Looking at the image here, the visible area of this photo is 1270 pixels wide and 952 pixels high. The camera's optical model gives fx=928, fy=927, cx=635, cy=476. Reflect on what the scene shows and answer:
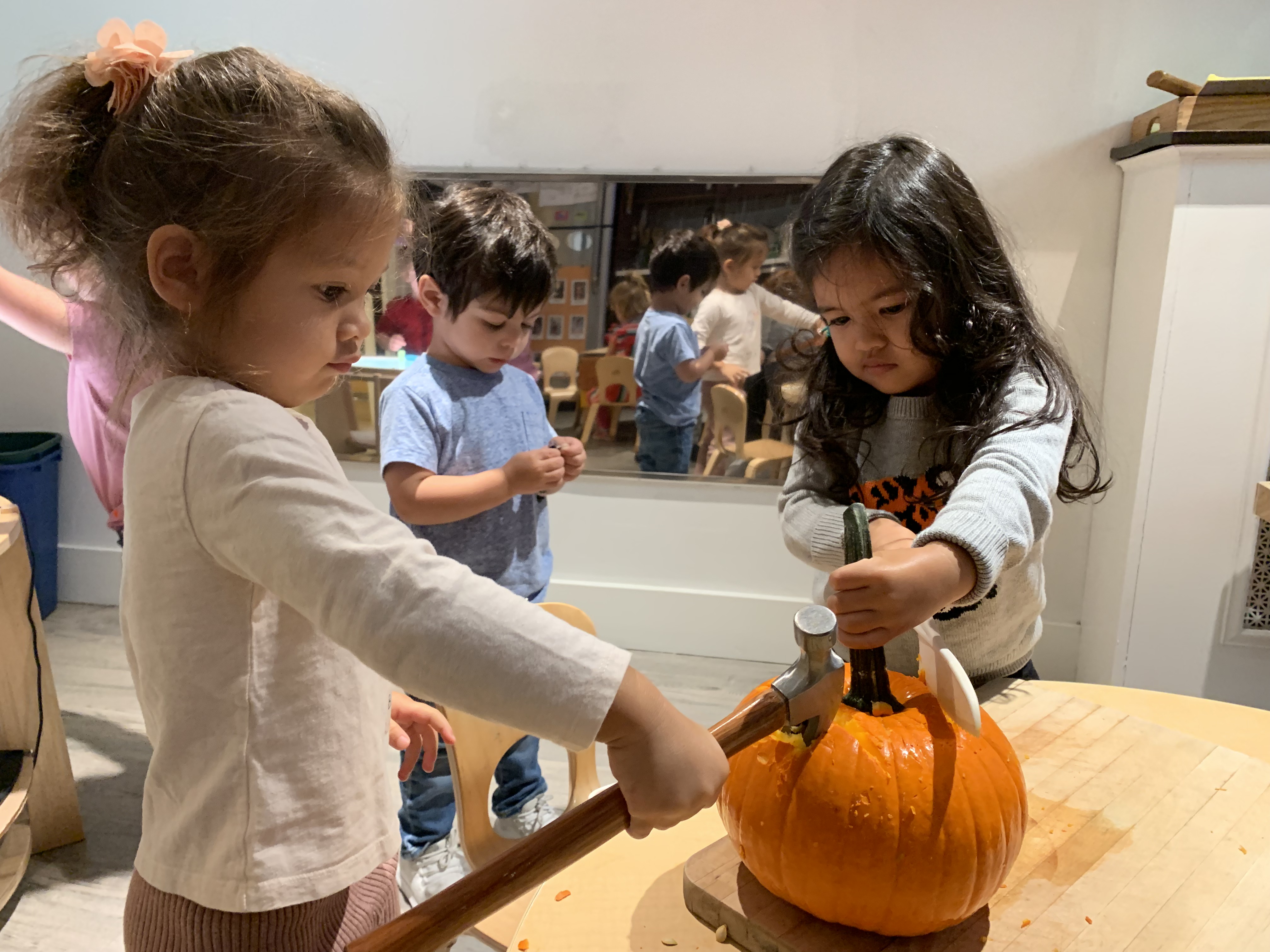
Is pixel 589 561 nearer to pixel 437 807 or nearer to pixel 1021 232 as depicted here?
pixel 437 807

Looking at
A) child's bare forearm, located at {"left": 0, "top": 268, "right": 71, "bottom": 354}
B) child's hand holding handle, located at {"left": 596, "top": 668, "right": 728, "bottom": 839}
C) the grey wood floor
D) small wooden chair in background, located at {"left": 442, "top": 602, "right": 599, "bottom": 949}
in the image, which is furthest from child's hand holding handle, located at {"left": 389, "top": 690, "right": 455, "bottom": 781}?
child's bare forearm, located at {"left": 0, "top": 268, "right": 71, "bottom": 354}

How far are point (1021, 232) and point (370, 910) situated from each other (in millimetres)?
2311

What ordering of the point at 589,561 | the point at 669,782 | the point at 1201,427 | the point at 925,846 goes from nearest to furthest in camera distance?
1. the point at 669,782
2. the point at 925,846
3. the point at 1201,427
4. the point at 589,561

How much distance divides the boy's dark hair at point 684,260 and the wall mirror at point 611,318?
0.08 ft

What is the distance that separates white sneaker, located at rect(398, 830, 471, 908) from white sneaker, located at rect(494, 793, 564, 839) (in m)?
0.14

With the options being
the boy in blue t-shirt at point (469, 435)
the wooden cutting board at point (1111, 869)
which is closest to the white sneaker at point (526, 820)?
the boy in blue t-shirt at point (469, 435)

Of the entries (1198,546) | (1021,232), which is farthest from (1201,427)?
(1021,232)

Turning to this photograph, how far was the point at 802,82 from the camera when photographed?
2.48 metres

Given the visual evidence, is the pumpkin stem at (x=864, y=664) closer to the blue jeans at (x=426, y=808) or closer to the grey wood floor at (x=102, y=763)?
the blue jeans at (x=426, y=808)

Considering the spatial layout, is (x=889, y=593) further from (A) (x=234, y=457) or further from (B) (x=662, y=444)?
(B) (x=662, y=444)

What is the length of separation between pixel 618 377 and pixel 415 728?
183 centimetres

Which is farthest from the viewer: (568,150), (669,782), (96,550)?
(96,550)

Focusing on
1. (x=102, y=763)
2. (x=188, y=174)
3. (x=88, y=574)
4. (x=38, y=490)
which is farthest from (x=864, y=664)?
(x=88, y=574)

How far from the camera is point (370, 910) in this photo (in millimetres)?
781
